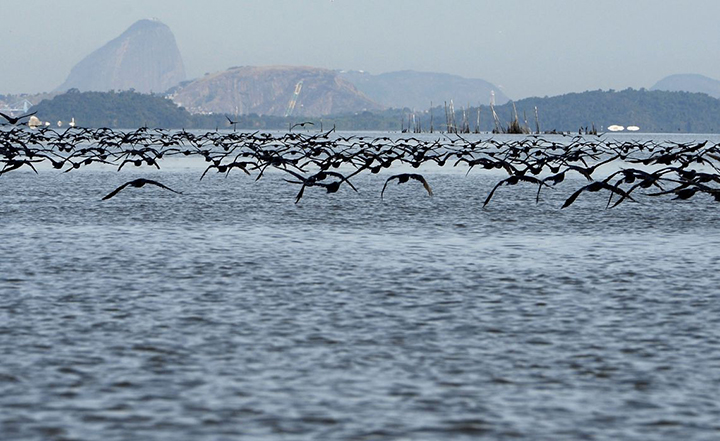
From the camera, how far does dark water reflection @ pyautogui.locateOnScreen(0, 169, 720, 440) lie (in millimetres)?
5730

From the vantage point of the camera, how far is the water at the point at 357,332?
225 inches

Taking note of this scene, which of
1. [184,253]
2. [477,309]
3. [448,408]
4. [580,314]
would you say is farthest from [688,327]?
[184,253]

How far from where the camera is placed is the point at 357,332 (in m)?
8.07

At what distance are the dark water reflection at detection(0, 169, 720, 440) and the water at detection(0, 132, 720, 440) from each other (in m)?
0.02

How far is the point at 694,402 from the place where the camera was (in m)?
6.10

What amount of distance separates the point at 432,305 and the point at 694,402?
3.49 m

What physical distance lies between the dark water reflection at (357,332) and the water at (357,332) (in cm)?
2

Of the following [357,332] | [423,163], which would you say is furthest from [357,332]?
[423,163]

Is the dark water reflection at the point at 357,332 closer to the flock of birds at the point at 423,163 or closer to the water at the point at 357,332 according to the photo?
the water at the point at 357,332

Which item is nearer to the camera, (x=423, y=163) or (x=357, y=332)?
(x=357, y=332)

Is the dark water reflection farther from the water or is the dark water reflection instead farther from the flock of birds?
the flock of birds

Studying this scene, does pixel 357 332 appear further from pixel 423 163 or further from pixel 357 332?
pixel 423 163

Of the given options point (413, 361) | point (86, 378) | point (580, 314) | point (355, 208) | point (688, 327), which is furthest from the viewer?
point (355, 208)

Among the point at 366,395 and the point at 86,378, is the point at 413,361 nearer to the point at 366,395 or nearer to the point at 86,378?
the point at 366,395
